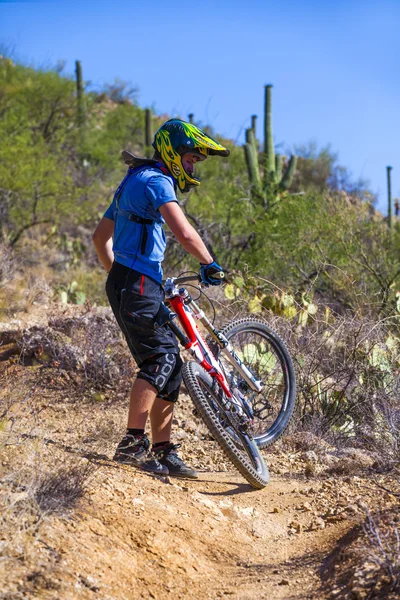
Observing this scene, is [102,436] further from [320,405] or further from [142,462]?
[320,405]

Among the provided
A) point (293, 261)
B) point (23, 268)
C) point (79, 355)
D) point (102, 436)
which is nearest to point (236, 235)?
point (293, 261)

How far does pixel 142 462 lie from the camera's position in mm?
4492

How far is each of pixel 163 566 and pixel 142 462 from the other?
42.1 inches

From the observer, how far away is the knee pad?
4434mm

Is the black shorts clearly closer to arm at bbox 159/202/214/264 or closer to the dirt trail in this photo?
arm at bbox 159/202/214/264

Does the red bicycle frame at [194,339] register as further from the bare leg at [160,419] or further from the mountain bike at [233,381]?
the bare leg at [160,419]

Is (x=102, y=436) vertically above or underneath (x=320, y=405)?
underneath

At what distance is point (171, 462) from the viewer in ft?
15.2

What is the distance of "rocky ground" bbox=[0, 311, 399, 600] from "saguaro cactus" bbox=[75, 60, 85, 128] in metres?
19.7

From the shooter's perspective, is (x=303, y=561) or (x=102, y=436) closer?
(x=303, y=561)

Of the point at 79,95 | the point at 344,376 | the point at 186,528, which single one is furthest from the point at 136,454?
the point at 79,95

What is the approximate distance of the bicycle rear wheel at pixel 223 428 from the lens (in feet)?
14.1

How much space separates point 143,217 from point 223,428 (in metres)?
1.30

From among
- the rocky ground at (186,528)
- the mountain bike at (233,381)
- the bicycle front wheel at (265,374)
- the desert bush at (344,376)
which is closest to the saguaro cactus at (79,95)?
the desert bush at (344,376)
